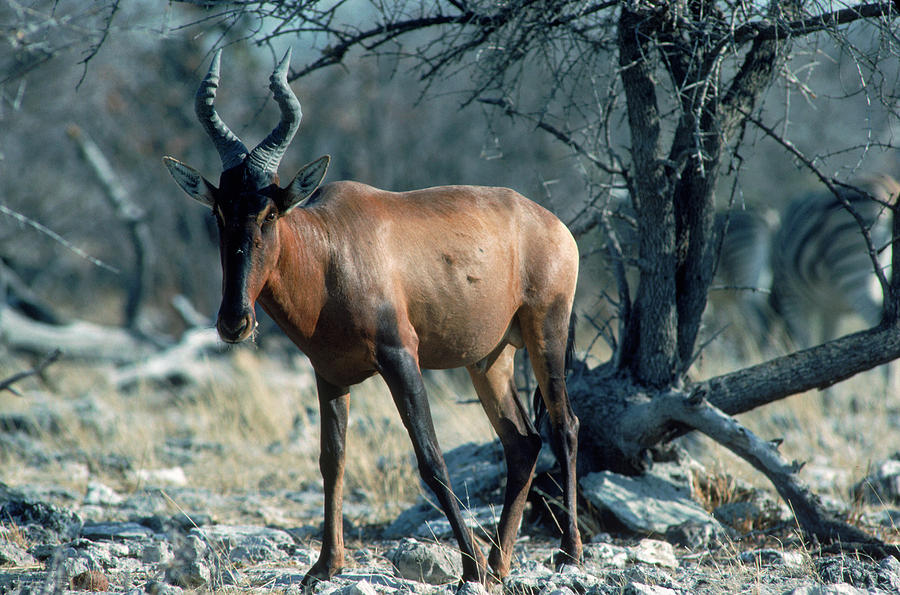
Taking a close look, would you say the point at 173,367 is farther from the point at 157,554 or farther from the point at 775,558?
the point at 775,558

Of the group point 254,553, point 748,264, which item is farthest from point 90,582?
point 748,264

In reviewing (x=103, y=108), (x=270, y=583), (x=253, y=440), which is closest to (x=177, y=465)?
(x=253, y=440)

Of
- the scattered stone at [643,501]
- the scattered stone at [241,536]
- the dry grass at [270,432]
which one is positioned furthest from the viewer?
the dry grass at [270,432]

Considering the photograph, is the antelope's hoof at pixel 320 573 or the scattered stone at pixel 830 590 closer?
the scattered stone at pixel 830 590

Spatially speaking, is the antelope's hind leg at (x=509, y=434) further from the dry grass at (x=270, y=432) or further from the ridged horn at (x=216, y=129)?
the ridged horn at (x=216, y=129)

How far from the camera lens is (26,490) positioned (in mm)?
6590

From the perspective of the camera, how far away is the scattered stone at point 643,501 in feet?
17.6

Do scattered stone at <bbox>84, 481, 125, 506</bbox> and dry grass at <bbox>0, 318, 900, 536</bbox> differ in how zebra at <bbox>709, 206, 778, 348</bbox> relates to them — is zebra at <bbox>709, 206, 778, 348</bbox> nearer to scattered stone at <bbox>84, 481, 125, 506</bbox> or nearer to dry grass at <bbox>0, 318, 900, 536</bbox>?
dry grass at <bbox>0, 318, 900, 536</bbox>

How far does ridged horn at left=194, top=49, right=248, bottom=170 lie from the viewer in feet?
12.8

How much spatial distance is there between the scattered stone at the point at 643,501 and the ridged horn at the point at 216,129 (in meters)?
3.03

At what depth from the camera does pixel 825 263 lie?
44.0ft

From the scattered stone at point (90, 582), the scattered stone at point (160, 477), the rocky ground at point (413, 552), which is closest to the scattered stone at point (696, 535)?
the rocky ground at point (413, 552)

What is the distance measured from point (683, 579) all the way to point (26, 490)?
4.79 meters

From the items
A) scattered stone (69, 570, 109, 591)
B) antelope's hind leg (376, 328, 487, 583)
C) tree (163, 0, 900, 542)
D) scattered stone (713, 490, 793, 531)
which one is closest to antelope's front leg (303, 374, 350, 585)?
antelope's hind leg (376, 328, 487, 583)
